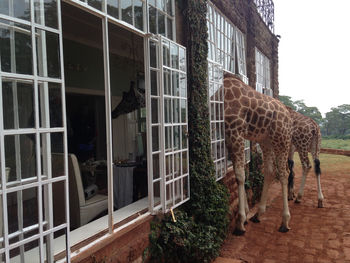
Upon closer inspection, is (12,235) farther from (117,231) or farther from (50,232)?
(117,231)

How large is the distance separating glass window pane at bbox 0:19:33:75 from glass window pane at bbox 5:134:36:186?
405 mm

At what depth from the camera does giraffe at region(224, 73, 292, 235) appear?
4586 mm

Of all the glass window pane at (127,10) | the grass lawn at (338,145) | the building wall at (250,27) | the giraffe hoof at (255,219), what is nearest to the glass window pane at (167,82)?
the glass window pane at (127,10)

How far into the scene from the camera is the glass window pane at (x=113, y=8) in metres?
2.62

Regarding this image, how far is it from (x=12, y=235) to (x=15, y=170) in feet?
1.23

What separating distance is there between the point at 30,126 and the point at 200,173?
8.77ft

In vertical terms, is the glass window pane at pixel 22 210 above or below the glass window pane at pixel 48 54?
below

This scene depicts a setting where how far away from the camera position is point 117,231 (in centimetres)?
265

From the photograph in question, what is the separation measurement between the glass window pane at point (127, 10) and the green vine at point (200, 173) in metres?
1.28

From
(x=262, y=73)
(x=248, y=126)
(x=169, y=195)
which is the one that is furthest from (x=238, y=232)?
(x=262, y=73)

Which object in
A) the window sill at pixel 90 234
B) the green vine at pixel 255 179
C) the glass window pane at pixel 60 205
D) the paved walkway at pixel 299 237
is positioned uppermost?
the glass window pane at pixel 60 205

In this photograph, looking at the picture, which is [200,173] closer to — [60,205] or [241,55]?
[60,205]

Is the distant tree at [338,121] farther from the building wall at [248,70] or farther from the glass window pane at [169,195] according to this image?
Answer: the glass window pane at [169,195]

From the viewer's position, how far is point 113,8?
2674 mm
